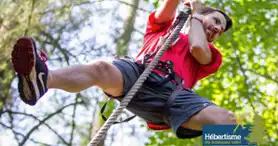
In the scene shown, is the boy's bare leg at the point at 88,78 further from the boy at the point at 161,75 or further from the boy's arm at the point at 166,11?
the boy's arm at the point at 166,11

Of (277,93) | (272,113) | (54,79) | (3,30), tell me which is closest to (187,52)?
(54,79)

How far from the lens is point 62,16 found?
235 inches

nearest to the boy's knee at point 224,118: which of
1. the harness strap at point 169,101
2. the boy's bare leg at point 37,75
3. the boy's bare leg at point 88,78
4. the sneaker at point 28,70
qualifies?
the harness strap at point 169,101

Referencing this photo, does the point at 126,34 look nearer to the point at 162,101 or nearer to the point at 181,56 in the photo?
the point at 181,56

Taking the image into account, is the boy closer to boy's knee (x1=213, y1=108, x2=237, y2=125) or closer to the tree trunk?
boy's knee (x1=213, y1=108, x2=237, y2=125)

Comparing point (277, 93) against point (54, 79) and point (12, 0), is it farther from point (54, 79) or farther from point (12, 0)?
point (54, 79)

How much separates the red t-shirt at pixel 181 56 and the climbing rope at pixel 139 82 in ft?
0.52

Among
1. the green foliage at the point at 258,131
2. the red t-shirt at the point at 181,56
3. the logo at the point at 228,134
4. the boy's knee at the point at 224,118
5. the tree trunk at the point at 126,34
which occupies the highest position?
the green foliage at the point at 258,131

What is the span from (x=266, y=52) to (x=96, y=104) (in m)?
2.62

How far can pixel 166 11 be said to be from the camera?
262cm

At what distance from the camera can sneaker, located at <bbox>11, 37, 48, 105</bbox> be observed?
6.37 feet

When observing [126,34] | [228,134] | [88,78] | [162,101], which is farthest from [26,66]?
[126,34]

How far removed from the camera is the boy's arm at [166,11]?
259cm

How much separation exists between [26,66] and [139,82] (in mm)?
471
